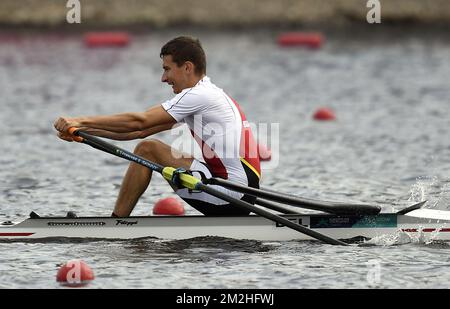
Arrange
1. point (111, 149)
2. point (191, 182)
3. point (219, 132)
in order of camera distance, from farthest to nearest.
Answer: point (219, 132) < point (111, 149) < point (191, 182)

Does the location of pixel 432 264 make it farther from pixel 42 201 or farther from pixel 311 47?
pixel 311 47

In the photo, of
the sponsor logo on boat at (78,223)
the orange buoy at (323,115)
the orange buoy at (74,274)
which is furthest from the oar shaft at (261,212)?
the orange buoy at (323,115)

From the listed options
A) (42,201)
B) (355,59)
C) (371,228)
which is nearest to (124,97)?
(355,59)

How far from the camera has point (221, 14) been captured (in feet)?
127

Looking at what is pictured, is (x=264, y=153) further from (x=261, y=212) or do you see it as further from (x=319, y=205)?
(x=261, y=212)

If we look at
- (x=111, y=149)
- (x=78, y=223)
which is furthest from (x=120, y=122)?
(x=78, y=223)

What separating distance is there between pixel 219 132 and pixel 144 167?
843mm

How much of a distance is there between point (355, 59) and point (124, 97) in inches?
315

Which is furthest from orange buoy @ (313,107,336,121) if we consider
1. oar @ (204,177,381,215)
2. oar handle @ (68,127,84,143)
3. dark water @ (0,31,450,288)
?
oar handle @ (68,127,84,143)

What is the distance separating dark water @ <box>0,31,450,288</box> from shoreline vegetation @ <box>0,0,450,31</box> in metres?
1.10

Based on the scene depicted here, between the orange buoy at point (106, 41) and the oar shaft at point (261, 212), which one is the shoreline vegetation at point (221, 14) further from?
the oar shaft at point (261, 212)

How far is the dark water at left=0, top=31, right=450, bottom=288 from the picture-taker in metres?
11.6

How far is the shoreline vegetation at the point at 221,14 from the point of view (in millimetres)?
38188

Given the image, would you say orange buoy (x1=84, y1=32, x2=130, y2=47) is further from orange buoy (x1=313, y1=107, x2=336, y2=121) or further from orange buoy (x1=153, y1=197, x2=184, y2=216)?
orange buoy (x1=153, y1=197, x2=184, y2=216)
